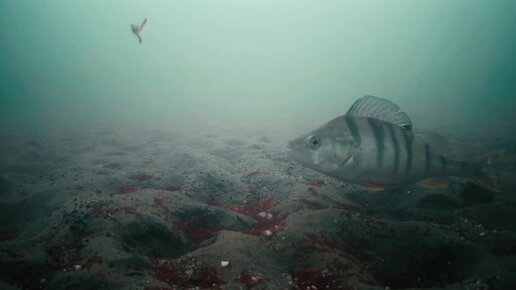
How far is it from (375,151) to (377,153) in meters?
0.03

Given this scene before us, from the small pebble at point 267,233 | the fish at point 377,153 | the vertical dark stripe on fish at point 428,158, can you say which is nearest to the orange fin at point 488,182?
the fish at point 377,153

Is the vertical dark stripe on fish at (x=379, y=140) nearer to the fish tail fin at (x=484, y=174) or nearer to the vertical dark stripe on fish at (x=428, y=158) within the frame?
the vertical dark stripe on fish at (x=428, y=158)

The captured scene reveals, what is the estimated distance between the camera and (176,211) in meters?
4.52

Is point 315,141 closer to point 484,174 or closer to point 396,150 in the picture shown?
point 396,150

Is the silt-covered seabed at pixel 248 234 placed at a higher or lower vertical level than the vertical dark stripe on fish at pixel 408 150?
lower

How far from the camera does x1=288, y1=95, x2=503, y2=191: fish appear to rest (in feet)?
11.4

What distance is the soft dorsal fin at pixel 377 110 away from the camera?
12.3 feet

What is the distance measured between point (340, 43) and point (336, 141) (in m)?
187

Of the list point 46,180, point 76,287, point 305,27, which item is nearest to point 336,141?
point 76,287

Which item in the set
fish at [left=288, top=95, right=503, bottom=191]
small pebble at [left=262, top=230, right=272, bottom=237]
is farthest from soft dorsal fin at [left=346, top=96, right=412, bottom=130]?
small pebble at [left=262, top=230, right=272, bottom=237]

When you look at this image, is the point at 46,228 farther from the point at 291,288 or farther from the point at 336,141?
the point at 336,141

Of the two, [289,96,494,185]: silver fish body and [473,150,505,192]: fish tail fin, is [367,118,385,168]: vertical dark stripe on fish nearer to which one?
[289,96,494,185]: silver fish body

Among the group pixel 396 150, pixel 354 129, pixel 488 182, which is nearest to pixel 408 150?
pixel 396 150

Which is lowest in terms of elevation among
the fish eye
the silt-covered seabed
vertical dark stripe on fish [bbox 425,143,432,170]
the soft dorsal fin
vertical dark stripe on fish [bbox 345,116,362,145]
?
the silt-covered seabed
